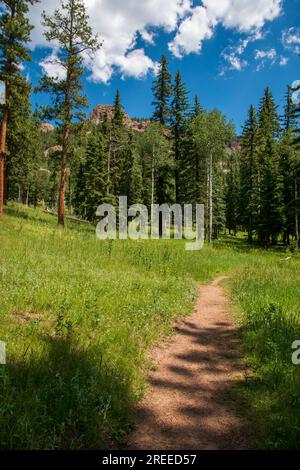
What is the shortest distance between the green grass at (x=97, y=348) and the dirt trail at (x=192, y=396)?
0.98ft

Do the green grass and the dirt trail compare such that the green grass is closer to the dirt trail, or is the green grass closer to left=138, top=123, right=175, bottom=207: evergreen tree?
the dirt trail

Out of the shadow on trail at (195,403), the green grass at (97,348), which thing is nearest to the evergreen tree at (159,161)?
the green grass at (97,348)

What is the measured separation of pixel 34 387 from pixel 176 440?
2.24m

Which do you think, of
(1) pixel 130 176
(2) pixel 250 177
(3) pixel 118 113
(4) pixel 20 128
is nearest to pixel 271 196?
(2) pixel 250 177

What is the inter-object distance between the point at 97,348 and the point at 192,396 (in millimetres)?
2053

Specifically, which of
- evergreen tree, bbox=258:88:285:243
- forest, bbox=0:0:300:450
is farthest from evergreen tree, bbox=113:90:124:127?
evergreen tree, bbox=258:88:285:243

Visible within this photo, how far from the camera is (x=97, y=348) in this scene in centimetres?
663

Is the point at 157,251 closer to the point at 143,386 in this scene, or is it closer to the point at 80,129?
the point at 80,129

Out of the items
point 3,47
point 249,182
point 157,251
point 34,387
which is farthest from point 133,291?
point 249,182

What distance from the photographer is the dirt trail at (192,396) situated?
4.79 metres

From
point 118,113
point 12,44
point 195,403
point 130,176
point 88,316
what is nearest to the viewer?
point 195,403

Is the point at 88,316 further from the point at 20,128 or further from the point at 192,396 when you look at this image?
the point at 20,128

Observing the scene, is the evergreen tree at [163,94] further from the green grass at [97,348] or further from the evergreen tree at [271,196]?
the green grass at [97,348]

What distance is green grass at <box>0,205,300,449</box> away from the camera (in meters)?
4.50
